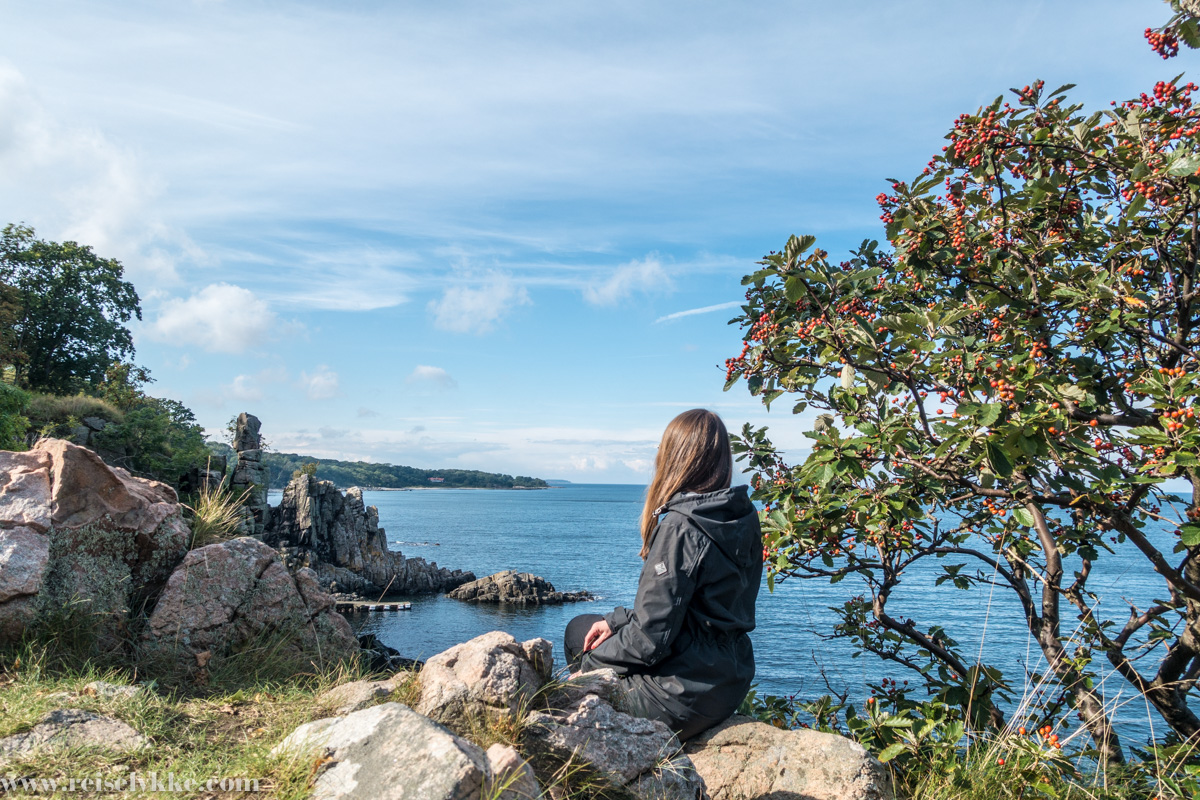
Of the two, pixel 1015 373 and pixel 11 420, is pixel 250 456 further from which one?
pixel 1015 373

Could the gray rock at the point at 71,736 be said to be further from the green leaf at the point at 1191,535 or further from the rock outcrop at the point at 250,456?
the rock outcrop at the point at 250,456

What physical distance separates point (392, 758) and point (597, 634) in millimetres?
1559

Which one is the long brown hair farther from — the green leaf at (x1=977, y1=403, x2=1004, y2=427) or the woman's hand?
the green leaf at (x1=977, y1=403, x2=1004, y2=427)

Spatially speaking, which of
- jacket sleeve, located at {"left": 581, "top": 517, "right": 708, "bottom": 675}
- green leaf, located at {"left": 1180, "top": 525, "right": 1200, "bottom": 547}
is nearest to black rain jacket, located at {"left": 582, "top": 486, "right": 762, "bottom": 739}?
jacket sleeve, located at {"left": 581, "top": 517, "right": 708, "bottom": 675}

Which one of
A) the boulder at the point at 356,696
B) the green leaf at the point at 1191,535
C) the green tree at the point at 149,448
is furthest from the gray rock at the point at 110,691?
the green tree at the point at 149,448

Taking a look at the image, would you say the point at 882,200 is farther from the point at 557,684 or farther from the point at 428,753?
the point at 428,753

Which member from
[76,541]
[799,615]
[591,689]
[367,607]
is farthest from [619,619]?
[367,607]

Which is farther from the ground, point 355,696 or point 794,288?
point 794,288

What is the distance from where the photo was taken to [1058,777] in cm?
396

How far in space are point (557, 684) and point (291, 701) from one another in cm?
210

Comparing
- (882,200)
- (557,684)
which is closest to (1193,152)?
(882,200)

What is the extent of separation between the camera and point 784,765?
3.80 meters

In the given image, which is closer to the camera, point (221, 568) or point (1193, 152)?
point (1193, 152)

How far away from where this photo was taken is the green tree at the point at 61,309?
133ft
